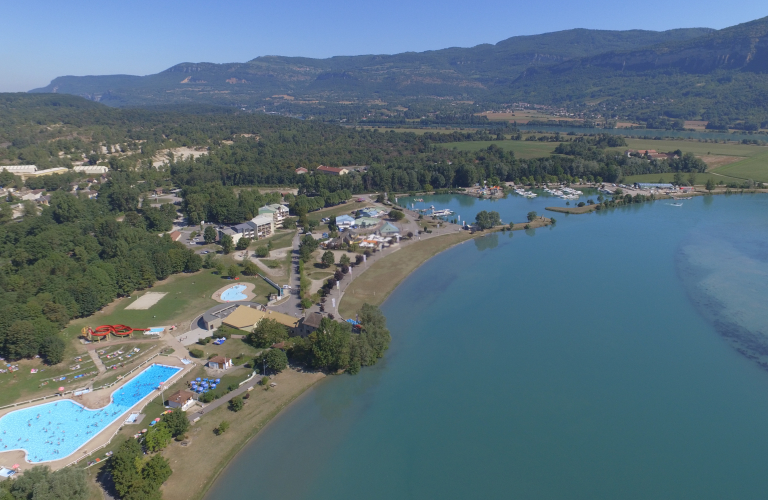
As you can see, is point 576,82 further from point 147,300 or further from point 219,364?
point 219,364

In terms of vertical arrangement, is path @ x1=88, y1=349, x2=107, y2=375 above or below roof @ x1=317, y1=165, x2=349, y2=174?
below

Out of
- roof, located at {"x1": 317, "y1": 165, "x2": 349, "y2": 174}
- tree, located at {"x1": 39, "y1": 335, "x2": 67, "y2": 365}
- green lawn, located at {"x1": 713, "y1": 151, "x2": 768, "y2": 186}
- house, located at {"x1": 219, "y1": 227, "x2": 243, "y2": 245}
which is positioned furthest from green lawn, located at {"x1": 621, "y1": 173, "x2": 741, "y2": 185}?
tree, located at {"x1": 39, "y1": 335, "x2": 67, "y2": 365}

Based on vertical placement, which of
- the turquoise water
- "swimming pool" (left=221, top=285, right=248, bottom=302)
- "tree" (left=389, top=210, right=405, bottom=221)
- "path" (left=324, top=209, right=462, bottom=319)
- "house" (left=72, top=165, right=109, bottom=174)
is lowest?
the turquoise water

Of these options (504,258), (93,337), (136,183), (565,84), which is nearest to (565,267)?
(504,258)

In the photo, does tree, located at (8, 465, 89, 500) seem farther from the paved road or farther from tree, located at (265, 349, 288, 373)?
the paved road

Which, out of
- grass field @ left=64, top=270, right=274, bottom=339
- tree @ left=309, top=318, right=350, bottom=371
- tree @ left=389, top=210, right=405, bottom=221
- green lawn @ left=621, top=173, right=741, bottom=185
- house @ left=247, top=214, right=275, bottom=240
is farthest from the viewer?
green lawn @ left=621, top=173, right=741, bottom=185

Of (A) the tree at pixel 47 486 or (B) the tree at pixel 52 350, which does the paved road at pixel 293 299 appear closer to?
(B) the tree at pixel 52 350

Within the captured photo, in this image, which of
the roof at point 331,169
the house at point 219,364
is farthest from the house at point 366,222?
the house at point 219,364

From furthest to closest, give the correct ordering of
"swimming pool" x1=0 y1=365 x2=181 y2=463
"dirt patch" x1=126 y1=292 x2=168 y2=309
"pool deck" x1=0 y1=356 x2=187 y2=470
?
1. "dirt patch" x1=126 y1=292 x2=168 y2=309
2. "swimming pool" x1=0 y1=365 x2=181 y2=463
3. "pool deck" x1=0 y1=356 x2=187 y2=470
